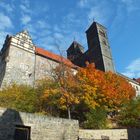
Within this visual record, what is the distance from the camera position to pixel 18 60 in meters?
33.5

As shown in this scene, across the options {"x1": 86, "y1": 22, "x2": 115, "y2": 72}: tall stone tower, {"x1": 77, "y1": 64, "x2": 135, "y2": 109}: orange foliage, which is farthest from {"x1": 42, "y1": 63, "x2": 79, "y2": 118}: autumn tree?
{"x1": 86, "y1": 22, "x2": 115, "y2": 72}: tall stone tower

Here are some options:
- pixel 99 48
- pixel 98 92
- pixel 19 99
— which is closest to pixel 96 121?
pixel 98 92

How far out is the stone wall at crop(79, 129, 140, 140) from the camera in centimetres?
1681

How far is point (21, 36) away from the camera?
35656 millimetres

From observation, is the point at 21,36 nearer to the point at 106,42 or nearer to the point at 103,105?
the point at 103,105

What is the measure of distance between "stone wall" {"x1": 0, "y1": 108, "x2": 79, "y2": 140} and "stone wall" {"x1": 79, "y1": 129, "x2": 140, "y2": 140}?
0.88m

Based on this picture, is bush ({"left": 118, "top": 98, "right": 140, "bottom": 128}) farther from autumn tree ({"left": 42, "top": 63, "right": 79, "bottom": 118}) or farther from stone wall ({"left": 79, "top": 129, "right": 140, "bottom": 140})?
autumn tree ({"left": 42, "top": 63, "right": 79, "bottom": 118})

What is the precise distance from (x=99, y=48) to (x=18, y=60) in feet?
62.8

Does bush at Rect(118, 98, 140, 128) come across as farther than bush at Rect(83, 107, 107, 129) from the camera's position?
Yes

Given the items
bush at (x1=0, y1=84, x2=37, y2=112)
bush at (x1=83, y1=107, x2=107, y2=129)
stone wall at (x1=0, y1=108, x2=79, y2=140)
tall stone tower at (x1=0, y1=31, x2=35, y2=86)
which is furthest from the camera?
tall stone tower at (x1=0, y1=31, x2=35, y2=86)

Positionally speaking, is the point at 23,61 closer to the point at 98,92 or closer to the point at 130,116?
the point at 98,92

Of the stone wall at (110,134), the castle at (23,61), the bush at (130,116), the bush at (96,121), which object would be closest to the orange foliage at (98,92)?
the bush at (130,116)

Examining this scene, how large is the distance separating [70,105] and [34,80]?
9896 mm

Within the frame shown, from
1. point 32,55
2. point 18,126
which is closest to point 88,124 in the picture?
point 18,126
